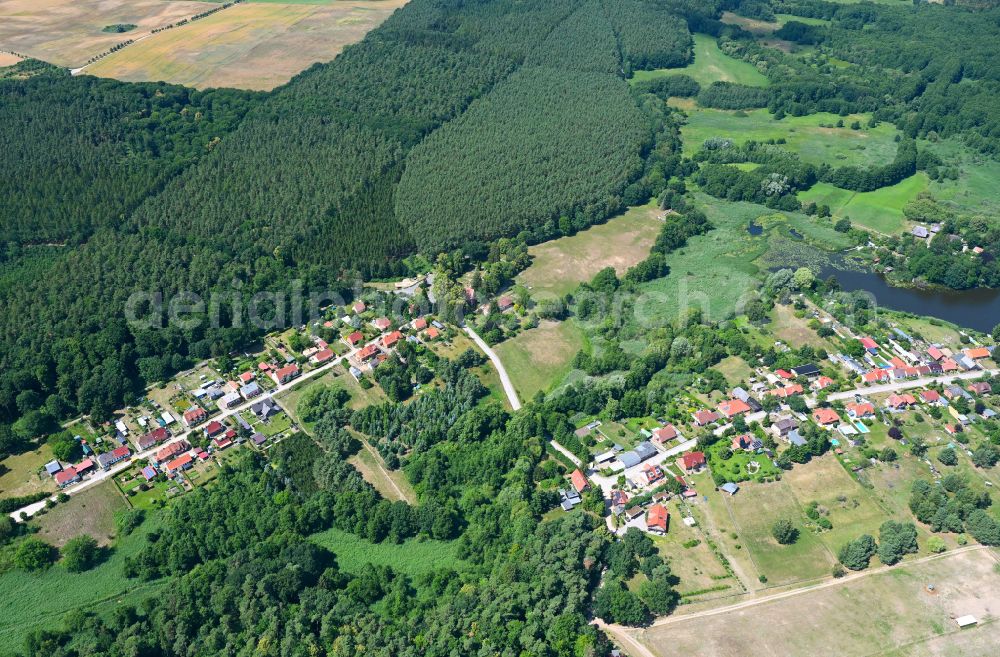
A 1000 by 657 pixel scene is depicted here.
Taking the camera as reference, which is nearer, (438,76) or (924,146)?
(924,146)

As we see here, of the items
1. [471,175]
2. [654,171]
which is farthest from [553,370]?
[654,171]

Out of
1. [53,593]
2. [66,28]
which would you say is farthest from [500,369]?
[66,28]

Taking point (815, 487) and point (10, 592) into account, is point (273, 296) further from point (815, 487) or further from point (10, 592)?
point (815, 487)

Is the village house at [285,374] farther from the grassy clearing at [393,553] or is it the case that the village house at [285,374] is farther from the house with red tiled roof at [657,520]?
the house with red tiled roof at [657,520]

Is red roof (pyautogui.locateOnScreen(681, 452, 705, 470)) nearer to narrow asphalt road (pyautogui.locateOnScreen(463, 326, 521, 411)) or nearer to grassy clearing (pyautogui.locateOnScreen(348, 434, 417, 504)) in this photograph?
narrow asphalt road (pyautogui.locateOnScreen(463, 326, 521, 411))

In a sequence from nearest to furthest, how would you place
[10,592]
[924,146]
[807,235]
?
[10,592] < [807,235] < [924,146]

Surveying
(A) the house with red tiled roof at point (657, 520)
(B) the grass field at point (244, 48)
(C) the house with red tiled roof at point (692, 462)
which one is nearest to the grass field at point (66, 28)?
(B) the grass field at point (244, 48)
